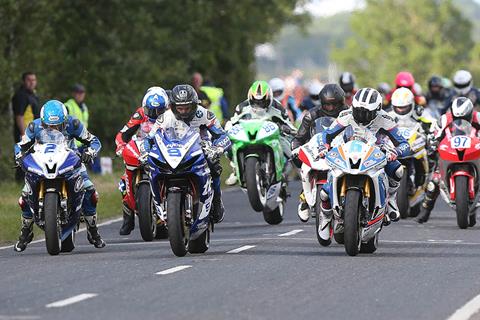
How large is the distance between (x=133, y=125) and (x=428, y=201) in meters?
5.29

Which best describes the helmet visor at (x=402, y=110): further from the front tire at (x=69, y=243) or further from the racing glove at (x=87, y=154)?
the front tire at (x=69, y=243)

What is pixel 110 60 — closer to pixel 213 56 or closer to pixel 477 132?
pixel 213 56

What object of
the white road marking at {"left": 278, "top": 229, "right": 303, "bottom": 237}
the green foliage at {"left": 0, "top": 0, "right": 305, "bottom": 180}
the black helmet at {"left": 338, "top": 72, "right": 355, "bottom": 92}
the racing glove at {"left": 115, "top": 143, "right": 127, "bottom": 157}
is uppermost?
the green foliage at {"left": 0, "top": 0, "right": 305, "bottom": 180}

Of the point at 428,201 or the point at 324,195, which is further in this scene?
the point at 428,201

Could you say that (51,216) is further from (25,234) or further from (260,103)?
(260,103)

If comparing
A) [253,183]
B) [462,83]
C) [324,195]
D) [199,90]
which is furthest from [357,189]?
[199,90]

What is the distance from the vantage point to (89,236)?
18.9 m

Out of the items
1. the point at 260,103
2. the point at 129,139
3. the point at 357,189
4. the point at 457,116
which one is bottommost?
the point at 357,189

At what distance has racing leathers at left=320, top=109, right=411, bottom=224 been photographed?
17719 millimetres

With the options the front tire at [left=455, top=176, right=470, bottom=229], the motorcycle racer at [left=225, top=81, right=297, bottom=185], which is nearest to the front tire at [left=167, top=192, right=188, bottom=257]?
the front tire at [left=455, top=176, right=470, bottom=229]

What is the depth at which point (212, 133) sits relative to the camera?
721 inches

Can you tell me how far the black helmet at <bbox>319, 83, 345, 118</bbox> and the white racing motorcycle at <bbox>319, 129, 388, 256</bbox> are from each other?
3.00 metres

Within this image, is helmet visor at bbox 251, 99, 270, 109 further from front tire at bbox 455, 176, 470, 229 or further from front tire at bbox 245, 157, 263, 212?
front tire at bbox 455, 176, 470, 229

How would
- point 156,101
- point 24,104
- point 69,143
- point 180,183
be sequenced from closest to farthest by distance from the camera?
point 180,183 < point 69,143 < point 156,101 < point 24,104
